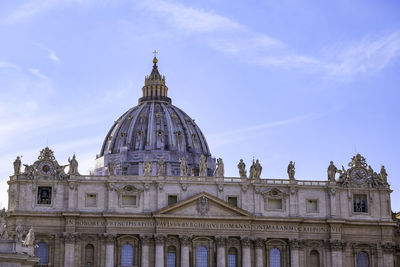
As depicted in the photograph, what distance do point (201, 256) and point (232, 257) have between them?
3.46 metres

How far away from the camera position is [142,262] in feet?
329

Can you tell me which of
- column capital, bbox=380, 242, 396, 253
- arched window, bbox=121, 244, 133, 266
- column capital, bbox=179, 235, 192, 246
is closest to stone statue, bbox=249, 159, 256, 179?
column capital, bbox=179, 235, 192, 246

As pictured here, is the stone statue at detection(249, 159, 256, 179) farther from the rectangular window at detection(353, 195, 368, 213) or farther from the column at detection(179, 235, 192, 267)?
the rectangular window at detection(353, 195, 368, 213)

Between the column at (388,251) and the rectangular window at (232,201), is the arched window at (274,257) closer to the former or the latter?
the rectangular window at (232,201)

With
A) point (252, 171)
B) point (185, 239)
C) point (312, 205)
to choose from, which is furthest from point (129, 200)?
A: point (312, 205)

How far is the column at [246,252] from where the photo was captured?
101500mm

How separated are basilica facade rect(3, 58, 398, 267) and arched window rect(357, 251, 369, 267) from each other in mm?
272

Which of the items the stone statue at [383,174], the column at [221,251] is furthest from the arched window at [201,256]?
the stone statue at [383,174]

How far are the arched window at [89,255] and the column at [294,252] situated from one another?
848 inches

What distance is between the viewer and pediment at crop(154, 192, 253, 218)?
10169 centimetres

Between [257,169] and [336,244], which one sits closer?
[336,244]

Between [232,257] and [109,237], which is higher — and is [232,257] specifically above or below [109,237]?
below

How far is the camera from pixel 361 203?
106250mm

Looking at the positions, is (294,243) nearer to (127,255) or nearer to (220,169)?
(220,169)
